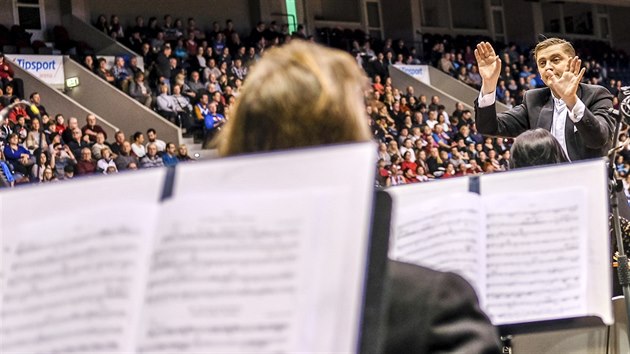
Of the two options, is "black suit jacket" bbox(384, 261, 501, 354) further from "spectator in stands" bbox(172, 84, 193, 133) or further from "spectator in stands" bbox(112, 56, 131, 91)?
"spectator in stands" bbox(112, 56, 131, 91)

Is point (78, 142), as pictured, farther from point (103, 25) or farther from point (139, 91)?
point (103, 25)

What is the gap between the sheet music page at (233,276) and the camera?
1.21 meters

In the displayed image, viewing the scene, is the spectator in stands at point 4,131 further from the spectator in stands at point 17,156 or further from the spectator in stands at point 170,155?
the spectator in stands at point 170,155

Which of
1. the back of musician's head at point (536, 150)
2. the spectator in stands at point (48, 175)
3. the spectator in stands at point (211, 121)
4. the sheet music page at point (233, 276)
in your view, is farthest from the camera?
the spectator in stands at point (211, 121)

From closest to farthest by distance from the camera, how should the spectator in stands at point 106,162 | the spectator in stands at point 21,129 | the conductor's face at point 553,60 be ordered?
the conductor's face at point 553,60, the spectator in stands at point 21,129, the spectator in stands at point 106,162

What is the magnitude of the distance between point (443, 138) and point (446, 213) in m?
15.0

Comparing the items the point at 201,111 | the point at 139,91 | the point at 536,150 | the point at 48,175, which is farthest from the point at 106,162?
the point at 536,150

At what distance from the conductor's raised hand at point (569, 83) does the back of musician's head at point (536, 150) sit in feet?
1.69

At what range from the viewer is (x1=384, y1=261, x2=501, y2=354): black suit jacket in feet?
4.84

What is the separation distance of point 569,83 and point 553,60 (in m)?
0.37

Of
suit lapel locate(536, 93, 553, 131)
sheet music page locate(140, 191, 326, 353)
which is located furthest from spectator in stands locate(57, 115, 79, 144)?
sheet music page locate(140, 191, 326, 353)

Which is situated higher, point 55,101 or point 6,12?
point 6,12

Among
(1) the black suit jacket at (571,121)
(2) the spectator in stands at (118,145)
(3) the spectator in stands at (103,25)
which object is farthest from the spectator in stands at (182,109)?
(1) the black suit jacket at (571,121)

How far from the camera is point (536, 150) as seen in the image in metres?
3.40
